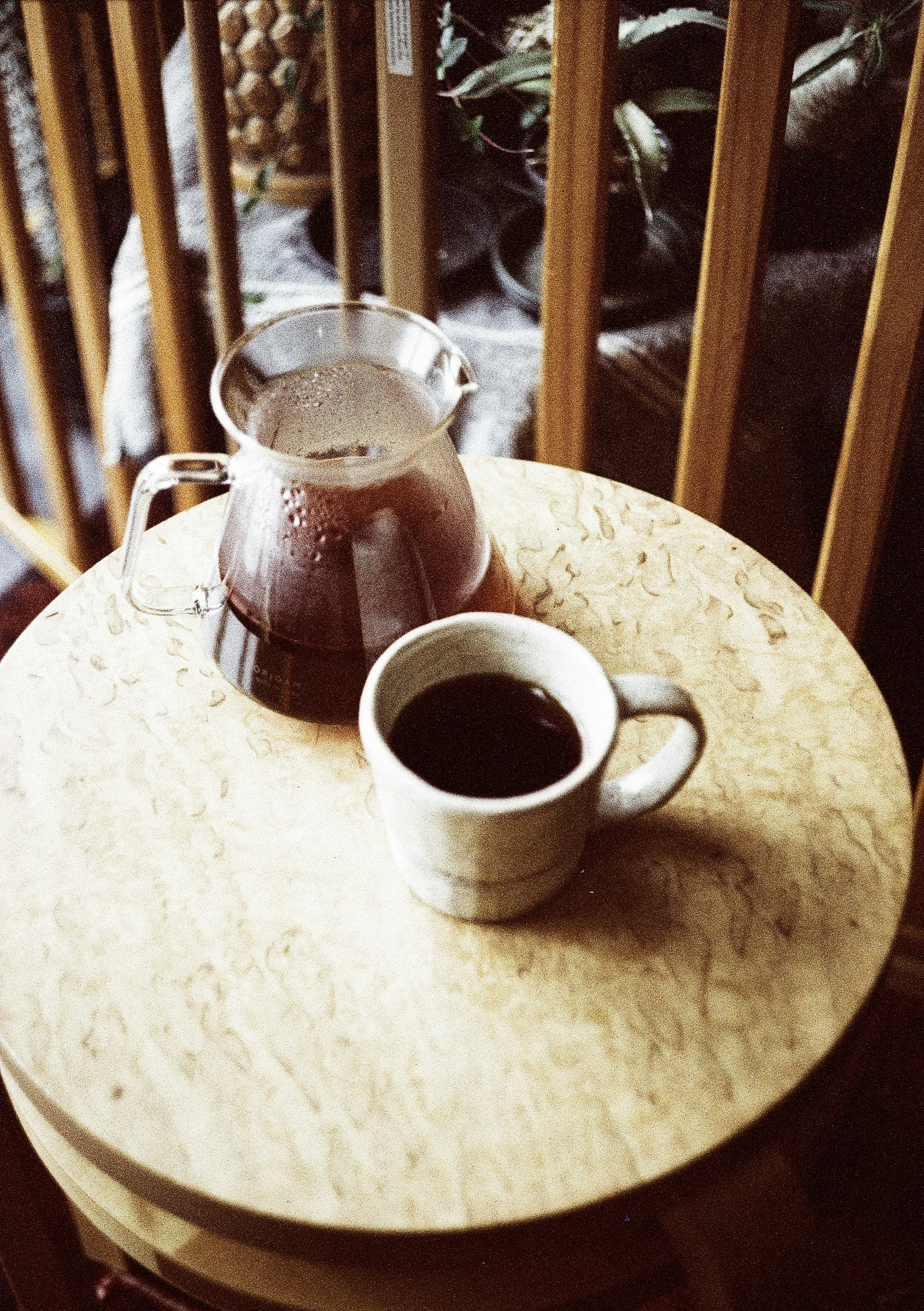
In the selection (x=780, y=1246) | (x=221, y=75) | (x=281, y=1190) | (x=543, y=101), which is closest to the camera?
(x=281, y=1190)

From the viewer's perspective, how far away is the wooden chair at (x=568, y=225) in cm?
90

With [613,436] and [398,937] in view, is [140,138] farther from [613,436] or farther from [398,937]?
[398,937]

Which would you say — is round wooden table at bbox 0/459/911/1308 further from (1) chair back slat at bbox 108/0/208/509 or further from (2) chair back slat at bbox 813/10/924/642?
(1) chair back slat at bbox 108/0/208/509

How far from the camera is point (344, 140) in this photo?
3.62 feet

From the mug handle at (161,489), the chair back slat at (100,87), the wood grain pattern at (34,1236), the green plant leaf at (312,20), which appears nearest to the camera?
the mug handle at (161,489)

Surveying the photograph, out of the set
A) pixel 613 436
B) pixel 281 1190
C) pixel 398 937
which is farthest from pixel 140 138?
pixel 281 1190

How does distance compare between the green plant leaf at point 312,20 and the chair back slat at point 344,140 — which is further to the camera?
the green plant leaf at point 312,20

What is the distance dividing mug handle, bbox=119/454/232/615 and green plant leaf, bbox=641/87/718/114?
0.87 meters

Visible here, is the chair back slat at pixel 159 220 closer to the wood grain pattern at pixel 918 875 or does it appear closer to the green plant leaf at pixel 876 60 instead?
the green plant leaf at pixel 876 60

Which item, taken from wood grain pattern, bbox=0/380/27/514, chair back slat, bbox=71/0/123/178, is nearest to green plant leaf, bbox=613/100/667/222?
wood grain pattern, bbox=0/380/27/514

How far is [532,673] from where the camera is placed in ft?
1.97

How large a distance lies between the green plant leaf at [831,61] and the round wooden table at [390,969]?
0.72 meters

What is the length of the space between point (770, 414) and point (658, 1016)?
100 cm

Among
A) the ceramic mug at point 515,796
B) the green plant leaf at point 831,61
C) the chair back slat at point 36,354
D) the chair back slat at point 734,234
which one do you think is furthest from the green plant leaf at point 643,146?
the ceramic mug at point 515,796
